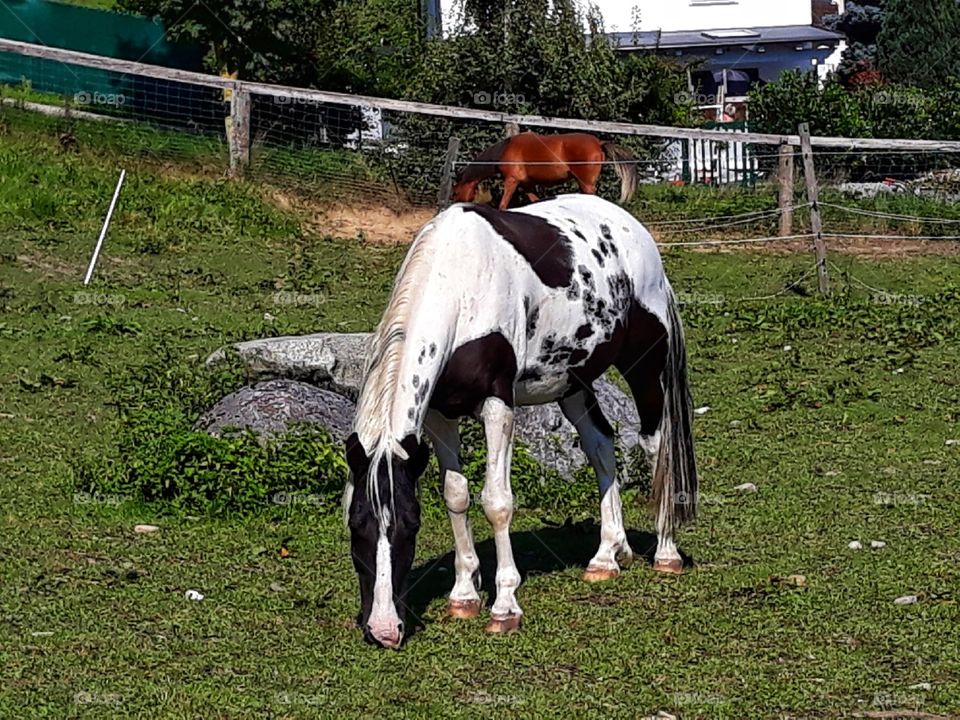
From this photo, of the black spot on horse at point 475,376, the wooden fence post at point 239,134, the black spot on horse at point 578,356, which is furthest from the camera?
the wooden fence post at point 239,134

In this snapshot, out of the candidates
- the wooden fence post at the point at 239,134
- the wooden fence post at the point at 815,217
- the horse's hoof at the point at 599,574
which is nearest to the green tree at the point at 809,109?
the wooden fence post at the point at 815,217

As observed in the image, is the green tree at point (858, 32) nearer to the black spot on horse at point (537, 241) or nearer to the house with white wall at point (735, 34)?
the house with white wall at point (735, 34)

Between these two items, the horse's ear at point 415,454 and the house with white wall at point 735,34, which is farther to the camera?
the house with white wall at point 735,34

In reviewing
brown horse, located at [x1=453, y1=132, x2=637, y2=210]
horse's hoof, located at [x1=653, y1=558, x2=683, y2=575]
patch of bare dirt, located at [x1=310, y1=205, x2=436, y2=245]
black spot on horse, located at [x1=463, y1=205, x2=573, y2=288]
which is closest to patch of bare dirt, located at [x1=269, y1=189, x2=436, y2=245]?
patch of bare dirt, located at [x1=310, y1=205, x2=436, y2=245]

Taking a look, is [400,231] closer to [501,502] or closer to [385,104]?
[385,104]

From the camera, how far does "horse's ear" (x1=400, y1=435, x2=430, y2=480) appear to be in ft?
22.4

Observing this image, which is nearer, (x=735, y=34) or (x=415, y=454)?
(x=415, y=454)

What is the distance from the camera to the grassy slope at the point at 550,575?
21.2ft

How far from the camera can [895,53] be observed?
3566cm

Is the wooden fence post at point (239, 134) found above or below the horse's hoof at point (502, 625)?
above

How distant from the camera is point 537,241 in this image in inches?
303

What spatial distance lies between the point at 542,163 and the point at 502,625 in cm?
1315

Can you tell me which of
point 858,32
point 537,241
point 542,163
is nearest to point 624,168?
point 542,163

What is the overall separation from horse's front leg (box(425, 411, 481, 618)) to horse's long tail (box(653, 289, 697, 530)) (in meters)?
1.34
